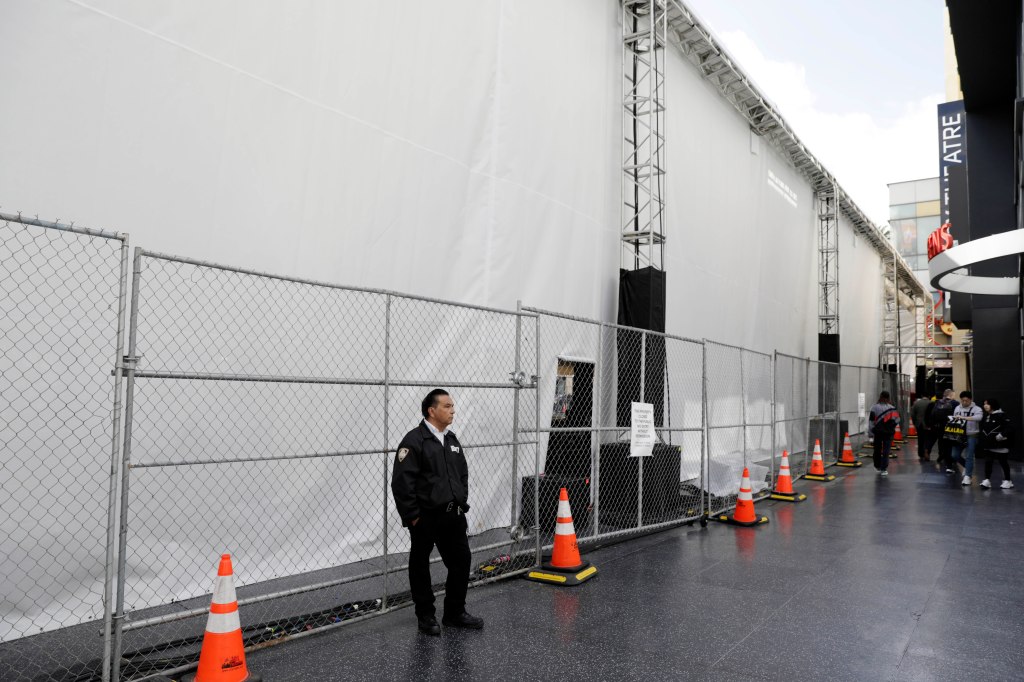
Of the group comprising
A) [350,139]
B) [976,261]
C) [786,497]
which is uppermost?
[350,139]

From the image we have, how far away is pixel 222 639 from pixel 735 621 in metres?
3.72

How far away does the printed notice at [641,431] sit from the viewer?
8.17 metres

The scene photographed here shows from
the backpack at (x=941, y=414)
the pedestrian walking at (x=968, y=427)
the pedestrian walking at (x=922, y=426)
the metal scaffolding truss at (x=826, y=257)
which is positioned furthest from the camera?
the metal scaffolding truss at (x=826, y=257)

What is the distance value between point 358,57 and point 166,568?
209 inches

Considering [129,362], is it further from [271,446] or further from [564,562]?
[564,562]

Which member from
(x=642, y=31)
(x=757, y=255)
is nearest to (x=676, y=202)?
(x=642, y=31)

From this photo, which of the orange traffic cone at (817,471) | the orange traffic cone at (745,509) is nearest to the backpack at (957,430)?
the orange traffic cone at (817,471)

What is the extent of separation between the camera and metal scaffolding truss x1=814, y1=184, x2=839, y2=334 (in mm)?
24062

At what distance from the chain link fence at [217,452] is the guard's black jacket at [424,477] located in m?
0.45

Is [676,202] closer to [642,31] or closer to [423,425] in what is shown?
[642,31]

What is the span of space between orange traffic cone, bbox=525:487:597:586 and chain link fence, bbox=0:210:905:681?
0.22 metres

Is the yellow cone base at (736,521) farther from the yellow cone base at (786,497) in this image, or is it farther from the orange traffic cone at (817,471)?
the orange traffic cone at (817,471)

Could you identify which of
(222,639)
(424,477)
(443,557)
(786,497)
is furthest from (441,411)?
(786,497)

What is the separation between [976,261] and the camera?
11312mm
